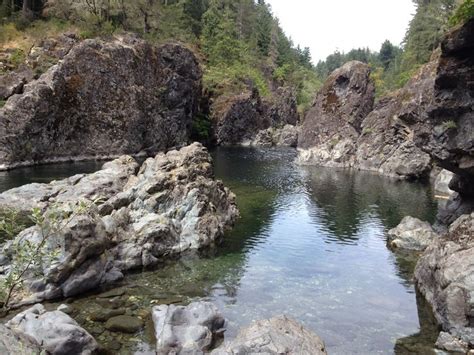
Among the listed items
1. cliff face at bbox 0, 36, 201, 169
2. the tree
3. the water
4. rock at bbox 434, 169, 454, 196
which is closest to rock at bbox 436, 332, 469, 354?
the water

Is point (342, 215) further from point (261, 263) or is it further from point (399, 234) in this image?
point (261, 263)

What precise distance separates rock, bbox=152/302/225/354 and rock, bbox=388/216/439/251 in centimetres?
1947

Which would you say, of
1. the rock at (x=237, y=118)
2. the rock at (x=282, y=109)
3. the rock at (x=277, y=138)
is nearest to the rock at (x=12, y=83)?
the rock at (x=237, y=118)

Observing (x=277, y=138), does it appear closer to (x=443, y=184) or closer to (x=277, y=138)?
(x=277, y=138)

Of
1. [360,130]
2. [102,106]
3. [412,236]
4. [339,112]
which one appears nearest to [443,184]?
[412,236]

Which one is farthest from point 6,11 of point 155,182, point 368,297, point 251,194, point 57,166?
point 368,297

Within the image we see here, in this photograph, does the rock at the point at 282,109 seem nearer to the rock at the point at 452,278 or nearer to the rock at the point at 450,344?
the rock at the point at 452,278

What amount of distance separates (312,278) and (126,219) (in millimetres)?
13004

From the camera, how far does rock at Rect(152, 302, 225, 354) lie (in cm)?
1794

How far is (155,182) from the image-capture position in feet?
114

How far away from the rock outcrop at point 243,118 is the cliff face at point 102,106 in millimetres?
21895

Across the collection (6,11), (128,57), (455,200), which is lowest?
(455,200)

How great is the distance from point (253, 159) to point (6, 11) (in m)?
54.8

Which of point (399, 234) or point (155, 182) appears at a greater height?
point (155, 182)
